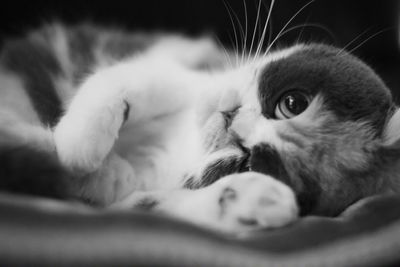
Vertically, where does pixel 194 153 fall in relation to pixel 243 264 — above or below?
above

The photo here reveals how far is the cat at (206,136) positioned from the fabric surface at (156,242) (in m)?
0.07

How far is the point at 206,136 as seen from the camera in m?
0.97

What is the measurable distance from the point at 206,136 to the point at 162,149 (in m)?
0.16

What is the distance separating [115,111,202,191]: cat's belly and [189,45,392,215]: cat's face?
0.25 ft

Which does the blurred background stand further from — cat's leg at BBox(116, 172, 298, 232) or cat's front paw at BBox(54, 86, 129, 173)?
cat's leg at BBox(116, 172, 298, 232)

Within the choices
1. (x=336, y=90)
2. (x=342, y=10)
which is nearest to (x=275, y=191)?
(x=336, y=90)

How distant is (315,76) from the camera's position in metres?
0.88

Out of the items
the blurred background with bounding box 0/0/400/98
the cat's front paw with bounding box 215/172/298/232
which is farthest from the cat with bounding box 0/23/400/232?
the blurred background with bounding box 0/0/400/98

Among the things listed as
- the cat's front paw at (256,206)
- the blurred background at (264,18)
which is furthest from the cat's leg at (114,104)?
the cat's front paw at (256,206)

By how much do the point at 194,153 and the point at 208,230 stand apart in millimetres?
412

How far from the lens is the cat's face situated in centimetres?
81

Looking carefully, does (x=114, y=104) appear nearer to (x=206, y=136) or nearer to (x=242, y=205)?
(x=206, y=136)

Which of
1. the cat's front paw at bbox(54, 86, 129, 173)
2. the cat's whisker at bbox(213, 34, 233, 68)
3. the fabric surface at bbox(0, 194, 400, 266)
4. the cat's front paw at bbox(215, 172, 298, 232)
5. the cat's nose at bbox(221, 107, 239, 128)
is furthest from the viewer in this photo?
the cat's whisker at bbox(213, 34, 233, 68)

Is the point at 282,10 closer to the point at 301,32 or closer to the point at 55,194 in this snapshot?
the point at 301,32
